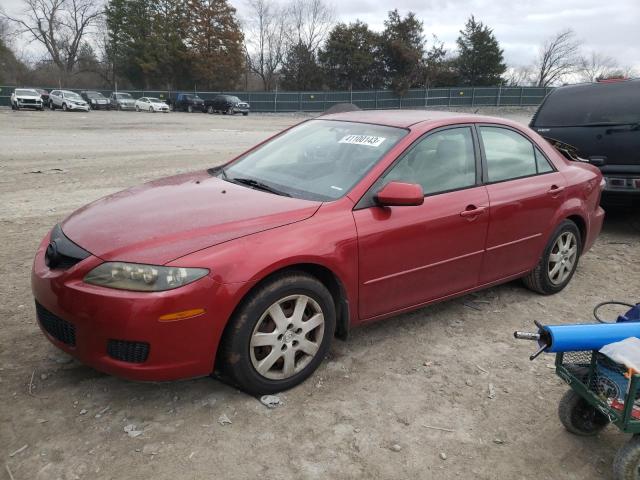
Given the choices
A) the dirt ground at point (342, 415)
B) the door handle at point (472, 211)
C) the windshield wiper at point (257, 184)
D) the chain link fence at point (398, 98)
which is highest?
the chain link fence at point (398, 98)

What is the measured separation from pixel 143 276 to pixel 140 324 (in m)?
0.23

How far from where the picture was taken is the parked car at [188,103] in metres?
42.7

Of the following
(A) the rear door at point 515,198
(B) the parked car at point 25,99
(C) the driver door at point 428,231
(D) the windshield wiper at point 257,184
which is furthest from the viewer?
(B) the parked car at point 25,99

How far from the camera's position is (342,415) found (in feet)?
9.34

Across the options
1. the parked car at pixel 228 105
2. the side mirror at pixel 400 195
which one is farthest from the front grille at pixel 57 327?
the parked car at pixel 228 105

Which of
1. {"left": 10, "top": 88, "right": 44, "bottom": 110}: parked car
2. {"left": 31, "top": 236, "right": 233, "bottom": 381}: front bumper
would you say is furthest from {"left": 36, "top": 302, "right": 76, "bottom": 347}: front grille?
{"left": 10, "top": 88, "right": 44, "bottom": 110}: parked car

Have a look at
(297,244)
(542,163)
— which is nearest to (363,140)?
(297,244)

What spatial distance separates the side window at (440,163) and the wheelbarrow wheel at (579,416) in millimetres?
1514

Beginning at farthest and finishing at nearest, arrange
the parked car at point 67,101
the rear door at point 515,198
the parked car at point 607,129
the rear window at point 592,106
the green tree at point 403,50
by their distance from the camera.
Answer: the green tree at point 403,50 < the parked car at point 67,101 < the rear window at point 592,106 < the parked car at point 607,129 < the rear door at point 515,198

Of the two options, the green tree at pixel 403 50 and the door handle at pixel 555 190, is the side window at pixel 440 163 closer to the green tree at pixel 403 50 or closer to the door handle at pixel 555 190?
the door handle at pixel 555 190

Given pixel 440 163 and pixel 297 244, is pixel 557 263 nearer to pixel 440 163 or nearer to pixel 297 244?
pixel 440 163

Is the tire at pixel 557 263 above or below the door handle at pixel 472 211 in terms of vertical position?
below

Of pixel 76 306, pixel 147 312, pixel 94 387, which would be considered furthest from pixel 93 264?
pixel 94 387

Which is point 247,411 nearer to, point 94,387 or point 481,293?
point 94,387
